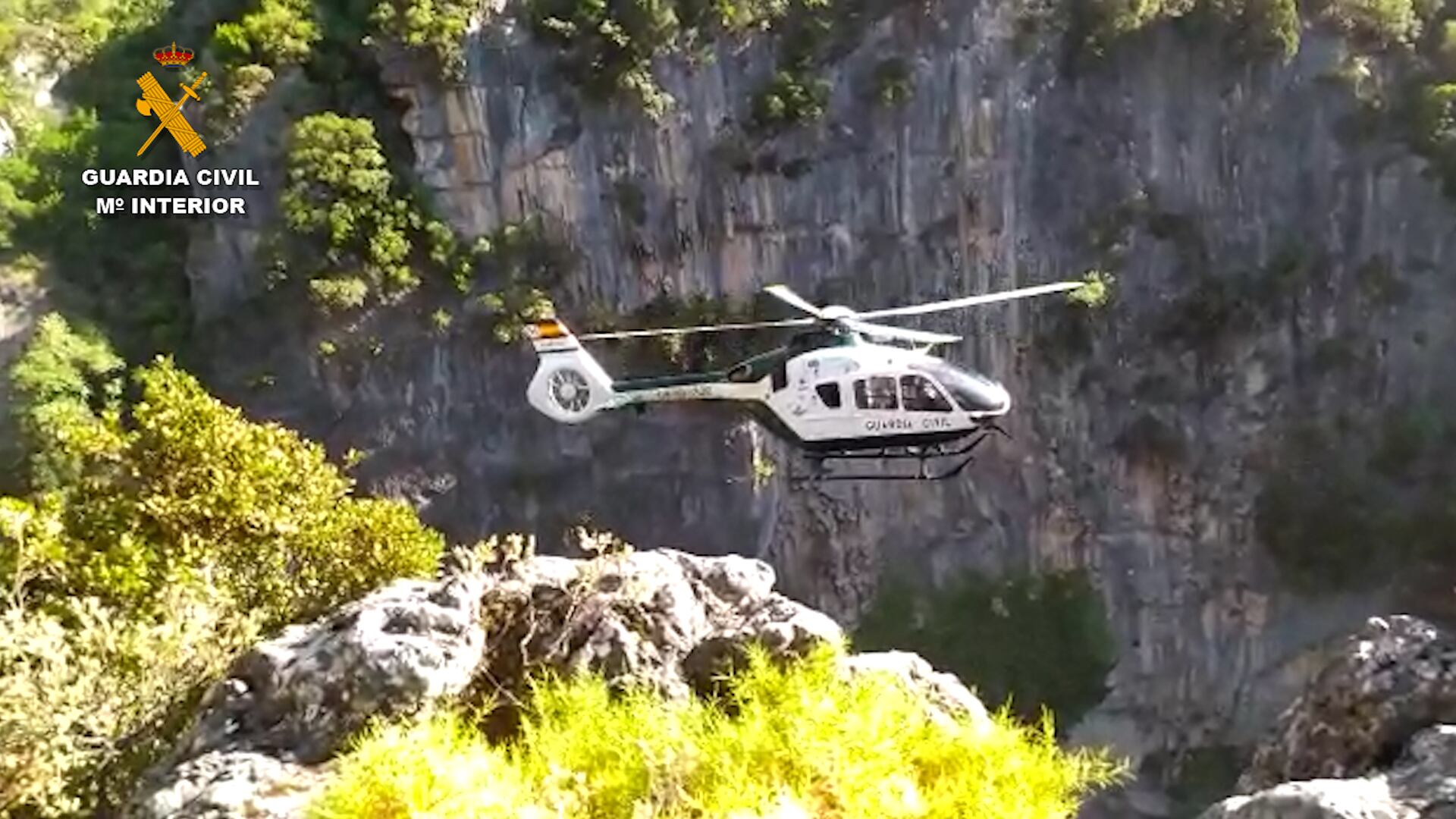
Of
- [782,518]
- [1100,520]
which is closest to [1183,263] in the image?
[1100,520]

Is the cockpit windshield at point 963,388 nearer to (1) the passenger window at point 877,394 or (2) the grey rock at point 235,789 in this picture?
(1) the passenger window at point 877,394

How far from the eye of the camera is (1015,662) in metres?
17.5

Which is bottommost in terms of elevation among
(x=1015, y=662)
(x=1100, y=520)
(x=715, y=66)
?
(x=1015, y=662)

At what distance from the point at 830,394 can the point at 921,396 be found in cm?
67

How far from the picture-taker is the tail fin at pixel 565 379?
36.4 ft

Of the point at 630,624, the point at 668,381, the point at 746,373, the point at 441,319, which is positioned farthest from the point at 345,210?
the point at 630,624

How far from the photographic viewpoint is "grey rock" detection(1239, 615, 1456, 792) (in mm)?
6246

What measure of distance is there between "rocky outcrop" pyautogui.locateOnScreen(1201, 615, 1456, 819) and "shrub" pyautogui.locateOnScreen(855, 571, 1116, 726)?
10.1m

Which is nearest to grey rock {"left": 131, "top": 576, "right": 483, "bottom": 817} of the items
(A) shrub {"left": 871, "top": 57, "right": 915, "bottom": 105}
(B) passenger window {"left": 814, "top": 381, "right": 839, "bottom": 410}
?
(B) passenger window {"left": 814, "top": 381, "right": 839, "bottom": 410}

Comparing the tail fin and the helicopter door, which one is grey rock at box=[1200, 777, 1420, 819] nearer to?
the helicopter door

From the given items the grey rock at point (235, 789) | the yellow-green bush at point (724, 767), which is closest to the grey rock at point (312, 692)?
the grey rock at point (235, 789)

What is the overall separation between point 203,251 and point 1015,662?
11758 mm

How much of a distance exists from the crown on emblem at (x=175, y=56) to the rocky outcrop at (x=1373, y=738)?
15913 mm

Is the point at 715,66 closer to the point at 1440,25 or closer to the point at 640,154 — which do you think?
the point at 640,154
